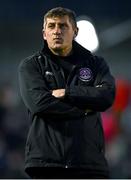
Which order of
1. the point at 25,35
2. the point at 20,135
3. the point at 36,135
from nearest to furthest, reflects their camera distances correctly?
the point at 36,135 → the point at 20,135 → the point at 25,35

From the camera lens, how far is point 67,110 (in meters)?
6.10

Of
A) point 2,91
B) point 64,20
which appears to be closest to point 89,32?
point 2,91

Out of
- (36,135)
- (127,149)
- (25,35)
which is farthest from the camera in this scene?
(25,35)

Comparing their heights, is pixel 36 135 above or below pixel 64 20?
below

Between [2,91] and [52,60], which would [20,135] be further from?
[52,60]

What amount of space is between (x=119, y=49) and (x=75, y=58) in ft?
39.7

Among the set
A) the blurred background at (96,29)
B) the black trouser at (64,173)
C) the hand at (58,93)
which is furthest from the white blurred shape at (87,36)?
the black trouser at (64,173)

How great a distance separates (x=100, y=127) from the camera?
20.1 feet

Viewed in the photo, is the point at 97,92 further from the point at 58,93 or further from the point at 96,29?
the point at 96,29

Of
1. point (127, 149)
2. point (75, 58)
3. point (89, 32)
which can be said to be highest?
point (75, 58)

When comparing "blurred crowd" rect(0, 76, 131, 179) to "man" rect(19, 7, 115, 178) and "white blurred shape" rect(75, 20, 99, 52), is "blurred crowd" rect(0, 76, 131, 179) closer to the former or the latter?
"white blurred shape" rect(75, 20, 99, 52)

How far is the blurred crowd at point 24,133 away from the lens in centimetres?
1130

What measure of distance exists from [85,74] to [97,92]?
17 centimetres

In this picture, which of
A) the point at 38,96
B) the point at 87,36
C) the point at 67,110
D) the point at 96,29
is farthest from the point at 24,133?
the point at 96,29
